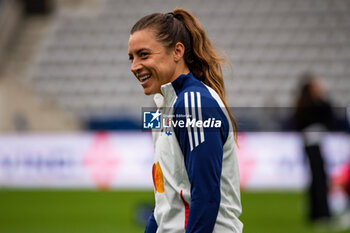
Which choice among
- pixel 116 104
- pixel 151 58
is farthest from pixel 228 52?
pixel 151 58

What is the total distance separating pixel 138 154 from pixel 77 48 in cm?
945

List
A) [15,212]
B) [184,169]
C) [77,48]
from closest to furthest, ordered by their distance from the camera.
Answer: [184,169] < [15,212] < [77,48]

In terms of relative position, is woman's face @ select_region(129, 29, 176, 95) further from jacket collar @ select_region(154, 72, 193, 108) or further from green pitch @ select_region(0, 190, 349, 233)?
green pitch @ select_region(0, 190, 349, 233)

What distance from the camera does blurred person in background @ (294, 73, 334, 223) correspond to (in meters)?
8.45

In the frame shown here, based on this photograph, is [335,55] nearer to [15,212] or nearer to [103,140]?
[103,140]

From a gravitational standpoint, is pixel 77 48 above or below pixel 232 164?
above

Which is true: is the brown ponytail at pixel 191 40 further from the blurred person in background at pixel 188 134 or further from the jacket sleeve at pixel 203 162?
the jacket sleeve at pixel 203 162

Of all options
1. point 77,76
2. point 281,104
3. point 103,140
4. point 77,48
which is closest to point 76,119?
point 77,76

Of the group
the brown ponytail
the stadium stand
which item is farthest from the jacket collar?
→ the stadium stand

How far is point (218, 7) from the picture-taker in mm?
21547

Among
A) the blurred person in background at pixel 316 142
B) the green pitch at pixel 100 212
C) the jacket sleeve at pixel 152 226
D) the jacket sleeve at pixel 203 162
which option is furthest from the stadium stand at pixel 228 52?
the jacket sleeve at pixel 203 162

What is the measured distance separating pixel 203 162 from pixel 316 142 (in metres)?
6.83

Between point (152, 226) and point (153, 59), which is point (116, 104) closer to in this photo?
point (152, 226)

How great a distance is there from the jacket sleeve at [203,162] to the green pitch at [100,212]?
563 cm
